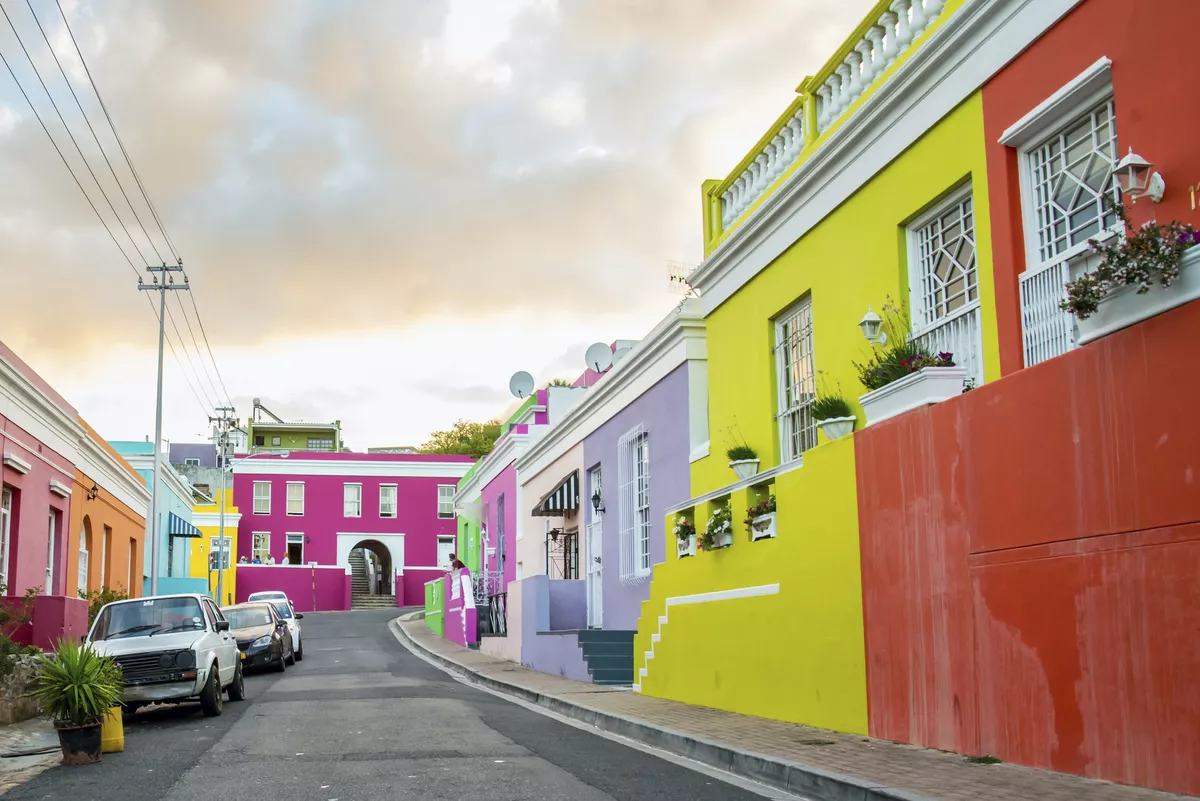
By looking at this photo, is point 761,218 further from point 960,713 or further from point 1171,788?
point 1171,788

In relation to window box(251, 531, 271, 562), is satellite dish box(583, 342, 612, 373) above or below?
above

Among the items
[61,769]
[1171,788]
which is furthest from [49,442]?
[1171,788]

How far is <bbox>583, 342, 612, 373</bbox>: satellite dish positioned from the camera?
27.4 meters

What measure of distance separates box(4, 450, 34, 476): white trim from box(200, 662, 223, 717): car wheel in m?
7.29

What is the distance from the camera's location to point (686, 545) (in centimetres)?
1588

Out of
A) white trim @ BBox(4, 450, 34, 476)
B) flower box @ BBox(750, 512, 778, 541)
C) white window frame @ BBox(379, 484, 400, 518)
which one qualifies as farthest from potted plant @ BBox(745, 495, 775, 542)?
white window frame @ BBox(379, 484, 400, 518)

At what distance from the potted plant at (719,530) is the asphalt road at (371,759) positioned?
2.64 meters

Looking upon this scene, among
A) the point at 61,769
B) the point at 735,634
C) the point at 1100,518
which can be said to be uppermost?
the point at 1100,518

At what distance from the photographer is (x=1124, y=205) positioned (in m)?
8.45

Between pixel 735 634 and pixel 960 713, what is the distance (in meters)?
4.65

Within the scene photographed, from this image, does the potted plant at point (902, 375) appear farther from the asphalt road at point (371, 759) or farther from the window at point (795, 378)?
the asphalt road at point (371, 759)

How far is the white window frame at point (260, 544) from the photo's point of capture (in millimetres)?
62969

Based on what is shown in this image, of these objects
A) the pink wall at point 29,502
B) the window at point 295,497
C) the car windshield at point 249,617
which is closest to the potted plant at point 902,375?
the pink wall at point 29,502

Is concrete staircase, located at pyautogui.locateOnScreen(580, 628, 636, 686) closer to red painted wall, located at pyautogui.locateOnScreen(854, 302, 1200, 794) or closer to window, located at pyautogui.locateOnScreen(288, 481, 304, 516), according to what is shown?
red painted wall, located at pyautogui.locateOnScreen(854, 302, 1200, 794)
